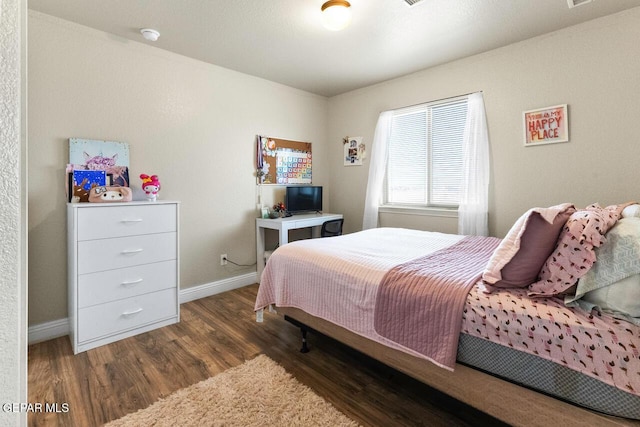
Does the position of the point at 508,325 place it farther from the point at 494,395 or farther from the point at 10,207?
the point at 10,207

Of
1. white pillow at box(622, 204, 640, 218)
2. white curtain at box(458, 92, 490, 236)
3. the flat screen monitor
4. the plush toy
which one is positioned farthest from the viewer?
the flat screen monitor

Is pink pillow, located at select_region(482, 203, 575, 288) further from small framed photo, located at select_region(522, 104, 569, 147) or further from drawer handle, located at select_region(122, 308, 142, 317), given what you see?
drawer handle, located at select_region(122, 308, 142, 317)

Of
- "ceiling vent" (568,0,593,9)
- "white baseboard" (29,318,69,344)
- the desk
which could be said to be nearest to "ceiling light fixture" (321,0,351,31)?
"ceiling vent" (568,0,593,9)

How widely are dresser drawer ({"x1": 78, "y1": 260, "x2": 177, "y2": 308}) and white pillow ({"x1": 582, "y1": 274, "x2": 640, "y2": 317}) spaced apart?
2766 mm

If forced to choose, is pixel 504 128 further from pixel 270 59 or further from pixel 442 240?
pixel 270 59

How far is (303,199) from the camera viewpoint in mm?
4055

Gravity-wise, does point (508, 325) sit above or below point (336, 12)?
below

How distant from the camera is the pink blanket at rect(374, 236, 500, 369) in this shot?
1.37m

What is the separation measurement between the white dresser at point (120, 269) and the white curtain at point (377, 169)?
231 centimetres

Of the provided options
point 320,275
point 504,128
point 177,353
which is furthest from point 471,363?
point 504,128

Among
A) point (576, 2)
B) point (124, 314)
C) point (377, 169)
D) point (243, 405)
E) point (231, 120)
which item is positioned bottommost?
point (243, 405)

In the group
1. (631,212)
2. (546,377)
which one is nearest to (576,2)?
(631,212)

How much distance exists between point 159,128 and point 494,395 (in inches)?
127

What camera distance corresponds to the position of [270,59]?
314 centimetres
